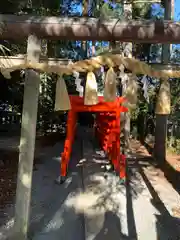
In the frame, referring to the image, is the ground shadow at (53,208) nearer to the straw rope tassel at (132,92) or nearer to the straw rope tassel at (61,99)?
the straw rope tassel at (61,99)

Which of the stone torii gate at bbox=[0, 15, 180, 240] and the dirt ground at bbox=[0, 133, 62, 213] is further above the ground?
the stone torii gate at bbox=[0, 15, 180, 240]

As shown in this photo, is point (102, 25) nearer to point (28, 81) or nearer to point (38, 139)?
point (28, 81)

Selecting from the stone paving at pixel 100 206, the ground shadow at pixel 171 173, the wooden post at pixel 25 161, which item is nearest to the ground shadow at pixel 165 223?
the stone paving at pixel 100 206

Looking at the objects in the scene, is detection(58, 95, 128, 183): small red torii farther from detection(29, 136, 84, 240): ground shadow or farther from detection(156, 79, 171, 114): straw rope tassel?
detection(156, 79, 171, 114): straw rope tassel

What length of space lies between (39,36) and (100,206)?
2.88 meters

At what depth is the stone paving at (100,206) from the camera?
4.02 meters

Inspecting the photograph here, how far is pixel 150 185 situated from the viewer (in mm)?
6488

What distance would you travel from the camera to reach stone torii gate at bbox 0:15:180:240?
3029 mm

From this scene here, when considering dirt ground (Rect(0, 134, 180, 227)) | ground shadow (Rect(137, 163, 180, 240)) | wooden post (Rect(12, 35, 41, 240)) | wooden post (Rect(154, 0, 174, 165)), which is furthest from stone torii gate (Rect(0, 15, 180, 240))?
wooden post (Rect(154, 0, 174, 165))

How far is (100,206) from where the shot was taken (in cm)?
490

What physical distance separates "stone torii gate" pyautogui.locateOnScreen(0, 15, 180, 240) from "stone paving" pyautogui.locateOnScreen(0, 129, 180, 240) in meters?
0.90

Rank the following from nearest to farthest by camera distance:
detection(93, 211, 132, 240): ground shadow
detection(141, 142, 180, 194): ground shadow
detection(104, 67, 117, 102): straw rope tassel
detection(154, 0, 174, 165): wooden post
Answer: detection(104, 67, 117, 102): straw rope tassel, detection(93, 211, 132, 240): ground shadow, detection(141, 142, 180, 194): ground shadow, detection(154, 0, 174, 165): wooden post

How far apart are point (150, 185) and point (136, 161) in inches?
93.4

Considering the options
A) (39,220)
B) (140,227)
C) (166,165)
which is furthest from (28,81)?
(166,165)
